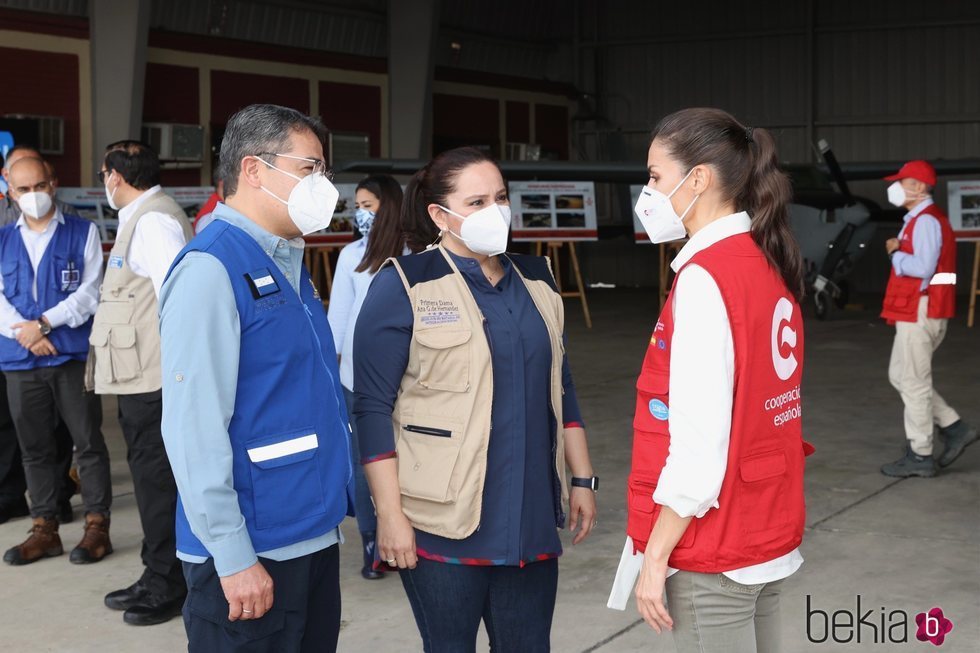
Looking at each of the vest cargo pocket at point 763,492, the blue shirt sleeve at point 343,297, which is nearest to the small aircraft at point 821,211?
the blue shirt sleeve at point 343,297

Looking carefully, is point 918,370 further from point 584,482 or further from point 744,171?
point 744,171

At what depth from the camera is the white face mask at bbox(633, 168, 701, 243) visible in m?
2.21

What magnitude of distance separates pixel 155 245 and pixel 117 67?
11009 mm

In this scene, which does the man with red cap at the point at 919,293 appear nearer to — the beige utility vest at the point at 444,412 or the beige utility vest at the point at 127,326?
the beige utility vest at the point at 127,326

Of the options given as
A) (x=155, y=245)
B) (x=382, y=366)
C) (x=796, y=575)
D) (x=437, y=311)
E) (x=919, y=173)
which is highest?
(x=919, y=173)

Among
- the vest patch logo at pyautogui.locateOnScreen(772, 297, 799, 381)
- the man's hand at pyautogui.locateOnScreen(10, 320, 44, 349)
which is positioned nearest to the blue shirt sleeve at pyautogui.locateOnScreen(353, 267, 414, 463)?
the vest patch logo at pyautogui.locateOnScreen(772, 297, 799, 381)

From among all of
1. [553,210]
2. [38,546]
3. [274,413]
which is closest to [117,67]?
[553,210]

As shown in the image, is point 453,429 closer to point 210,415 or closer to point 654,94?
point 210,415

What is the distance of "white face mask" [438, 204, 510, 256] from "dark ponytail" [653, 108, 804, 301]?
2.00ft

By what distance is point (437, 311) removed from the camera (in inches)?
102

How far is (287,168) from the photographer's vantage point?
2424mm

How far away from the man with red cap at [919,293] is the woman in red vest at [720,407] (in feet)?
14.8

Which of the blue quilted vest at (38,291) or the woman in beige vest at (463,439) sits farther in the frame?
the blue quilted vest at (38,291)

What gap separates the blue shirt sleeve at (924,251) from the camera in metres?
6.37
